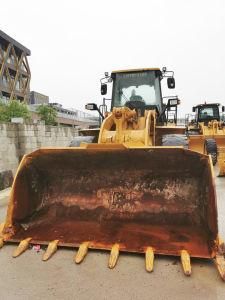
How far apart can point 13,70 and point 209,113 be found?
43.2 metres

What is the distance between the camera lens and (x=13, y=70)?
5450cm

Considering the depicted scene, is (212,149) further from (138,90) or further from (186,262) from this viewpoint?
(186,262)

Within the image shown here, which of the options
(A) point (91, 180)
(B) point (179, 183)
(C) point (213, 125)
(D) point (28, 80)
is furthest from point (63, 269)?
(D) point (28, 80)

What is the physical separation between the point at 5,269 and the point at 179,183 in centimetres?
214

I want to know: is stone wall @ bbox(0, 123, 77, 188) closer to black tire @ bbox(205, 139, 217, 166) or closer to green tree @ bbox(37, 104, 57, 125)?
black tire @ bbox(205, 139, 217, 166)

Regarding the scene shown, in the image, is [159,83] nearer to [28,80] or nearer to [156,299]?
[156,299]

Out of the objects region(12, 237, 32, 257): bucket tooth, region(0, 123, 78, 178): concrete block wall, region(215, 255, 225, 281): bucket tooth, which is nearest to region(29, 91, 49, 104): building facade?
region(0, 123, 78, 178): concrete block wall

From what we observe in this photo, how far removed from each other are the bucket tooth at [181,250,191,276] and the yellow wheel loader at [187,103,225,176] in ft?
21.5

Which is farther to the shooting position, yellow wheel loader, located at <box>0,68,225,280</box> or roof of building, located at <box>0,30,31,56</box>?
roof of building, located at <box>0,30,31,56</box>

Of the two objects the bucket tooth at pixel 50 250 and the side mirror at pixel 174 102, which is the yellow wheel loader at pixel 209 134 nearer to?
the side mirror at pixel 174 102

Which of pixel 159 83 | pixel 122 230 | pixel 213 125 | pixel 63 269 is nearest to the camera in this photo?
pixel 63 269

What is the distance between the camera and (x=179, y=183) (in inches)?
170

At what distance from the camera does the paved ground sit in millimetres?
3037

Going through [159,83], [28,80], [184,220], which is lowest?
[184,220]
